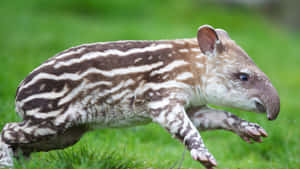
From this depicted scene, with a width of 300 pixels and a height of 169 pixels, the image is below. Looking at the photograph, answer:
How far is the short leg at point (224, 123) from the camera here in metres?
4.49

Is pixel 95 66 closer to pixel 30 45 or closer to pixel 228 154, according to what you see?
pixel 228 154

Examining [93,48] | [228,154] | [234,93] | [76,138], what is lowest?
[228,154]

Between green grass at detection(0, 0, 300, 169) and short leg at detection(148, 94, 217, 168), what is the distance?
0.78 metres

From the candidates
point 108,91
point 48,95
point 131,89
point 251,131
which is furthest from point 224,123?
point 48,95

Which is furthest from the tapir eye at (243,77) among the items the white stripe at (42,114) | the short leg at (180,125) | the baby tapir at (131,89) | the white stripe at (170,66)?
the white stripe at (42,114)

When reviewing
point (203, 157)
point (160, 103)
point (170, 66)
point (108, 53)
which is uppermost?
point (108, 53)

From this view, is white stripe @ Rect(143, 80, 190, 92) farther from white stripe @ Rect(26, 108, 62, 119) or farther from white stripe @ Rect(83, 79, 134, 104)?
white stripe @ Rect(26, 108, 62, 119)

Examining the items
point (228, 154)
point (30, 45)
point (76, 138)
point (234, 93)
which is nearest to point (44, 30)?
point (30, 45)

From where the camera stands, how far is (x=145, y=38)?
39.2 feet

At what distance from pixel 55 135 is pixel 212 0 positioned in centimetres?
1495

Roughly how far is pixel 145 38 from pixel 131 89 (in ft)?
25.0

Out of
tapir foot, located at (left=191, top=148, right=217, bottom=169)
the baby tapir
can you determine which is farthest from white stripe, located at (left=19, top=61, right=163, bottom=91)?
tapir foot, located at (left=191, top=148, right=217, bottom=169)

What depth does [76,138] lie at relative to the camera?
4.68 meters

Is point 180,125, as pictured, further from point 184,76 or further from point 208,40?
point 208,40
